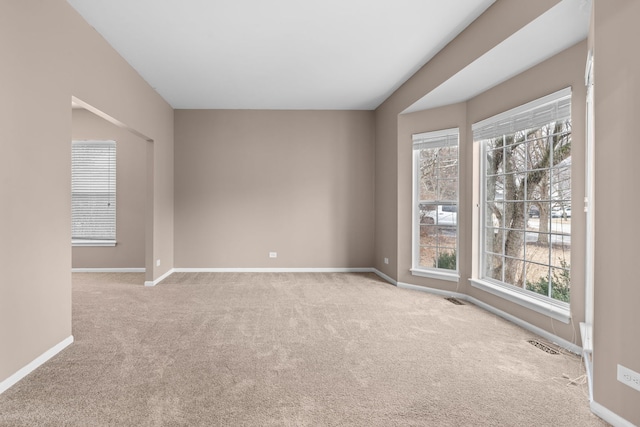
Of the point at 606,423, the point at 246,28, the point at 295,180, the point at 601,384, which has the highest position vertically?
the point at 246,28

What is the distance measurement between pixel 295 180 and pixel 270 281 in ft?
6.36

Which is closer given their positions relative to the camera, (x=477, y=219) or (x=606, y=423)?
(x=606, y=423)

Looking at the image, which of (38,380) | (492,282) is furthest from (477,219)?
(38,380)

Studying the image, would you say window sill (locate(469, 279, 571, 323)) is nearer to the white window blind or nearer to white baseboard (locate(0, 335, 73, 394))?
the white window blind

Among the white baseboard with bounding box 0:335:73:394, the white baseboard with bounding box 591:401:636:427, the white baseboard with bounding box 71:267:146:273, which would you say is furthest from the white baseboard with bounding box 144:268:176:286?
the white baseboard with bounding box 591:401:636:427

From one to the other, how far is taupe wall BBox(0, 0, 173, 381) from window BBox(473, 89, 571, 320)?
4.40m

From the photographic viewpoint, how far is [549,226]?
3.49m

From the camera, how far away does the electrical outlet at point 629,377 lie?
1863mm

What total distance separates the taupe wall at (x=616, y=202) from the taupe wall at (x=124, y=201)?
661 cm

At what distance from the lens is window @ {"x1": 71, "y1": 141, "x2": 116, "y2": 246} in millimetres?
6414

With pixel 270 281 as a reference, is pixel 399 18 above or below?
above

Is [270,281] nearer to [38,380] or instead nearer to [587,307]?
[38,380]

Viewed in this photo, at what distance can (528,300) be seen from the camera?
3.53 m

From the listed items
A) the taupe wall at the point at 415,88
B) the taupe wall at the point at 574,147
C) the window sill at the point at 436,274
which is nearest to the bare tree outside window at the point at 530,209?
the taupe wall at the point at 574,147
